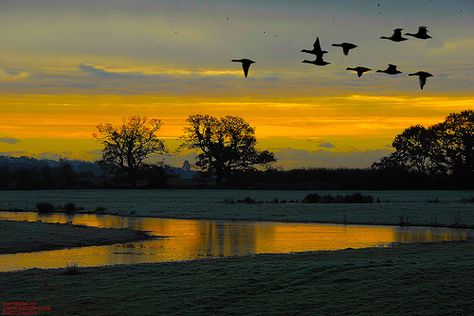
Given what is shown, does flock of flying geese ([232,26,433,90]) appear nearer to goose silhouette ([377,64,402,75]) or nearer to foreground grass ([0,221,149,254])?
goose silhouette ([377,64,402,75])

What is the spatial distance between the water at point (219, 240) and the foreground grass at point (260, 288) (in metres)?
6.06

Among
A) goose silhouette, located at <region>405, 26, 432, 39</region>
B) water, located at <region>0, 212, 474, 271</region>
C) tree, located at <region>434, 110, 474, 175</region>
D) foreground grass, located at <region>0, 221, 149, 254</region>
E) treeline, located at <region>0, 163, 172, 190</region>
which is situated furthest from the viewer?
treeline, located at <region>0, 163, 172, 190</region>

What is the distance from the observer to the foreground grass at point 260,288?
1731cm

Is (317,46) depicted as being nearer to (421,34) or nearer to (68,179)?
(421,34)

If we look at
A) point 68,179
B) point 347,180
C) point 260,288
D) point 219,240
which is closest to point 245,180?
point 347,180

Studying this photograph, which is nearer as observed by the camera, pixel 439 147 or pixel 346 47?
pixel 346 47

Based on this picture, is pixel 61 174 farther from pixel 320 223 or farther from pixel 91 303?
pixel 91 303

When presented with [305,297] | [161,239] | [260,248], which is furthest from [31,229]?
[305,297]

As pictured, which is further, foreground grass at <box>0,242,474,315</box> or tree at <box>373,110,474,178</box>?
tree at <box>373,110,474,178</box>

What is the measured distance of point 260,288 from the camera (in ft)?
63.8

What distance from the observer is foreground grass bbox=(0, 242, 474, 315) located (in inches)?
682

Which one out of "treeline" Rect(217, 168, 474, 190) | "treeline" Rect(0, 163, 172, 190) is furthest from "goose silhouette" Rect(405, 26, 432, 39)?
"treeline" Rect(0, 163, 172, 190)

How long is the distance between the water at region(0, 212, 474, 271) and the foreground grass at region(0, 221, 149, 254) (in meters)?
1.39

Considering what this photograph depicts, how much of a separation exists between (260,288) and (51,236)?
2106cm
